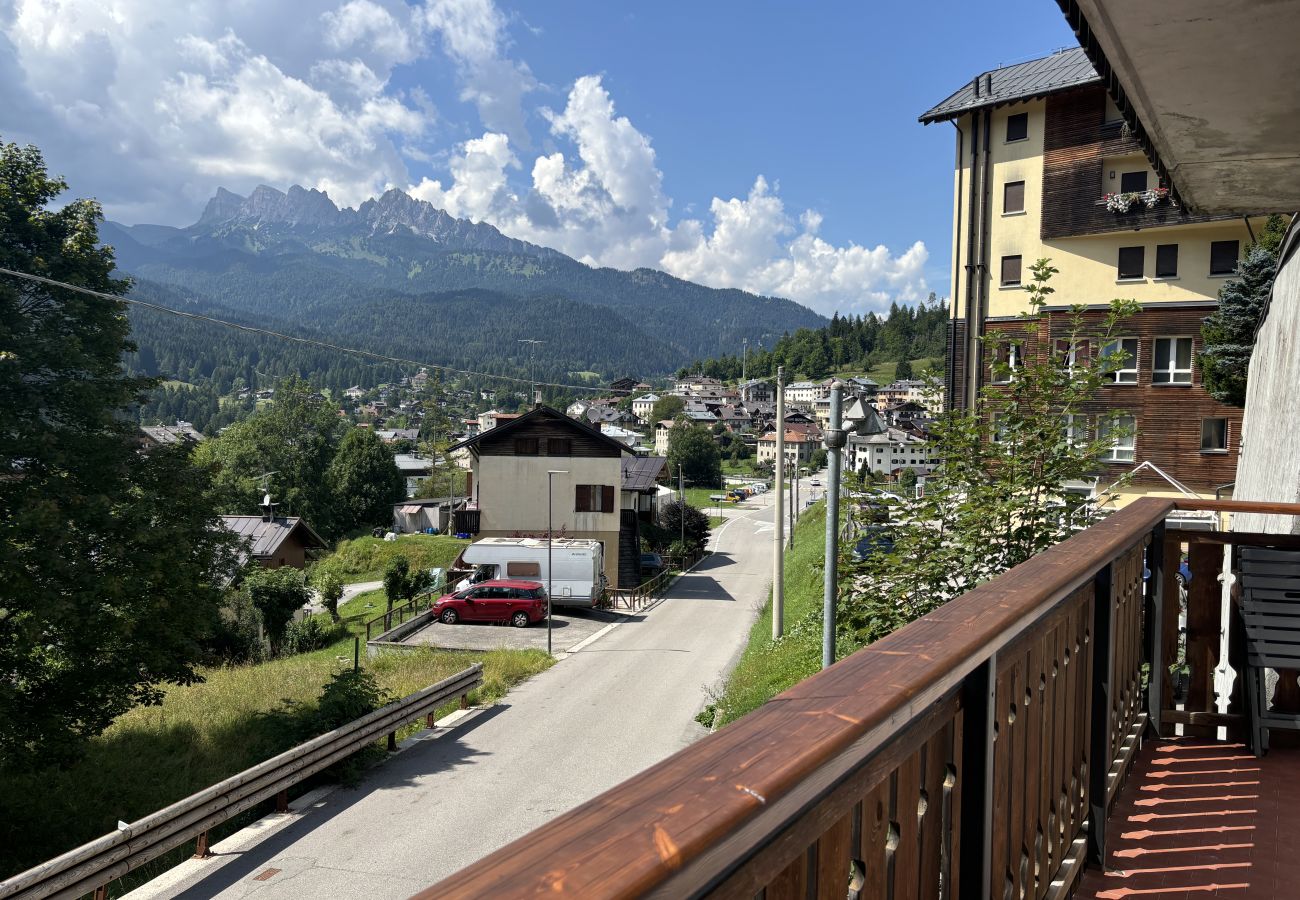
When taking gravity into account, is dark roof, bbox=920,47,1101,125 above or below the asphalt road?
above

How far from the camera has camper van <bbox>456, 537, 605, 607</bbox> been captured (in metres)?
33.1

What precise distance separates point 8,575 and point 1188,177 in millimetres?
15916

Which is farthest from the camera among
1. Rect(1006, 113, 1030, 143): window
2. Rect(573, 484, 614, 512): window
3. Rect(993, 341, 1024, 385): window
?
Rect(573, 484, 614, 512): window

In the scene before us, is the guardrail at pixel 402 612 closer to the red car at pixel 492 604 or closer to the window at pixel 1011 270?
the red car at pixel 492 604

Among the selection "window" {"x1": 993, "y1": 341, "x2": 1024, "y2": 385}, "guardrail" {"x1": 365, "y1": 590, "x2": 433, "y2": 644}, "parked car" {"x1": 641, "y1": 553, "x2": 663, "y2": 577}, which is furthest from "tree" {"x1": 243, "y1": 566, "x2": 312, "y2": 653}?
"window" {"x1": 993, "y1": 341, "x2": 1024, "y2": 385}

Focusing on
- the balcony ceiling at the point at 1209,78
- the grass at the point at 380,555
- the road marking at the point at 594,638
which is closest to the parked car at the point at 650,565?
the grass at the point at 380,555

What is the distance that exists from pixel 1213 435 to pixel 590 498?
77.3ft

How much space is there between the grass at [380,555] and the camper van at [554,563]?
1331cm

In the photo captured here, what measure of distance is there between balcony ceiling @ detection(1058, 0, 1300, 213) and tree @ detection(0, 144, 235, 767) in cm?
1543

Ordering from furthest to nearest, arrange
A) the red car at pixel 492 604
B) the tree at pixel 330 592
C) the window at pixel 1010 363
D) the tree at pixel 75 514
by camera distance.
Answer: the tree at pixel 330 592, the red car at pixel 492 604, the tree at pixel 75 514, the window at pixel 1010 363

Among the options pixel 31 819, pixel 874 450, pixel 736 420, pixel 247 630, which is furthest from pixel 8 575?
pixel 736 420

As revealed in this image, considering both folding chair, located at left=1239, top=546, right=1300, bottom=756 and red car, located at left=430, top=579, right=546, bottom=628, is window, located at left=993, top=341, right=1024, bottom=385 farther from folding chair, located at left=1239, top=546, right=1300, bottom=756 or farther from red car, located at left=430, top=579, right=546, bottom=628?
red car, located at left=430, top=579, right=546, bottom=628

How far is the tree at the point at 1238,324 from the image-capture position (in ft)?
68.3

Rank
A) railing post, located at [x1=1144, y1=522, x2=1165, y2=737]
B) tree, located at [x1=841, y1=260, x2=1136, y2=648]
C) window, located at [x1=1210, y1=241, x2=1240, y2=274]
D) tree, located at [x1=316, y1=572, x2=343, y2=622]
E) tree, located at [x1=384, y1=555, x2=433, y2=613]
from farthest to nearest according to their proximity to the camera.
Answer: tree, located at [x1=316, y1=572, x2=343, y2=622]
tree, located at [x1=384, y1=555, x2=433, y2=613]
window, located at [x1=1210, y1=241, x2=1240, y2=274]
tree, located at [x1=841, y1=260, x2=1136, y2=648]
railing post, located at [x1=1144, y1=522, x2=1165, y2=737]
